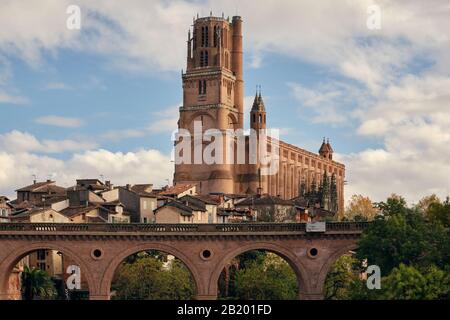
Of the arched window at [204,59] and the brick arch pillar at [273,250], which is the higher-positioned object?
the arched window at [204,59]

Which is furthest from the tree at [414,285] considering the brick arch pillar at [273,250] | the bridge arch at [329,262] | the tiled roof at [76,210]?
the tiled roof at [76,210]

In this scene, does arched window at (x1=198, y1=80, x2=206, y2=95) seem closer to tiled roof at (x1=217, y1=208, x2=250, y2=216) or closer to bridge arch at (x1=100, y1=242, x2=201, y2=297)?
tiled roof at (x1=217, y1=208, x2=250, y2=216)

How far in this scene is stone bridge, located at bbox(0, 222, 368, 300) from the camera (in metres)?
71.4

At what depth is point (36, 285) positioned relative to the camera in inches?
3516

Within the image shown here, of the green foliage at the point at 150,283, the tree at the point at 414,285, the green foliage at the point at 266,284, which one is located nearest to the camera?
the tree at the point at 414,285

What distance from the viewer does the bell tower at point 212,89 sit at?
15750 centimetres

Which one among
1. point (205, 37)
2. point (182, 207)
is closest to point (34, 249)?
point (182, 207)

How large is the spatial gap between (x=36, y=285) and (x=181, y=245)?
22977 millimetres

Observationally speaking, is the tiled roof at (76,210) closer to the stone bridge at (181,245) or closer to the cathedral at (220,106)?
the stone bridge at (181,245)

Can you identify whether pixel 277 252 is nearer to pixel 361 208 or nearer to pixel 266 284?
pixel 266 284

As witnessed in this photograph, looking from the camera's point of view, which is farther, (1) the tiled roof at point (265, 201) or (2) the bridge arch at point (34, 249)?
(1) the tiled roof at point (265, 201)

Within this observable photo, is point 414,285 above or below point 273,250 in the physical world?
below

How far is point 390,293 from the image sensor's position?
5291 cm
